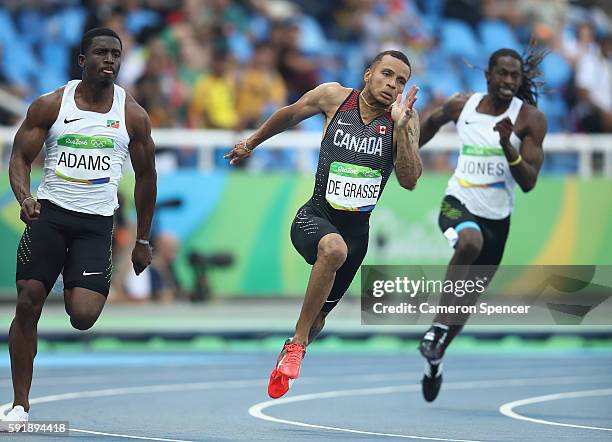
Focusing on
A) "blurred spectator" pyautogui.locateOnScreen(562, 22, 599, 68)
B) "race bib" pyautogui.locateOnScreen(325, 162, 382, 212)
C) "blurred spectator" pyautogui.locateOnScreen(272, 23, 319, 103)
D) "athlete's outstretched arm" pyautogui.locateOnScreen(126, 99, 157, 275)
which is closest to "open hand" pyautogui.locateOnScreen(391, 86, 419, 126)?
"race bib" pyautogui.locateOnScreen(325, 162, 382, 212)

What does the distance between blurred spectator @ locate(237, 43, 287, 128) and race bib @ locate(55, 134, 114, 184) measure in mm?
10431

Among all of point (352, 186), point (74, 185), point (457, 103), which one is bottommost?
point (74, 185)

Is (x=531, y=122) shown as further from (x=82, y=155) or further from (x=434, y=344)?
(x=82, y=155)

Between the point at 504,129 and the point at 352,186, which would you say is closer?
the point at 352,186

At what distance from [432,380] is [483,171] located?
1964mm

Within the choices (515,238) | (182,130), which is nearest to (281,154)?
(182,130)

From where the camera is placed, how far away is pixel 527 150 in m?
13.8

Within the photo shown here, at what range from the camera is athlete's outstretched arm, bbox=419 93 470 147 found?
14.0m

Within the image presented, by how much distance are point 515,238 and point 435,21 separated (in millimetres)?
5365

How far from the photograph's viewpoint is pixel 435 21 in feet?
84.6

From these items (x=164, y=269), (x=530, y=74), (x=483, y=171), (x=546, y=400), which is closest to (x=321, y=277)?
(x=483, y=171)

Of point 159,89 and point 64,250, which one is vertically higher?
point 159,89

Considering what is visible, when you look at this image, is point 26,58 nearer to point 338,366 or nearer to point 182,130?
point 182,130
